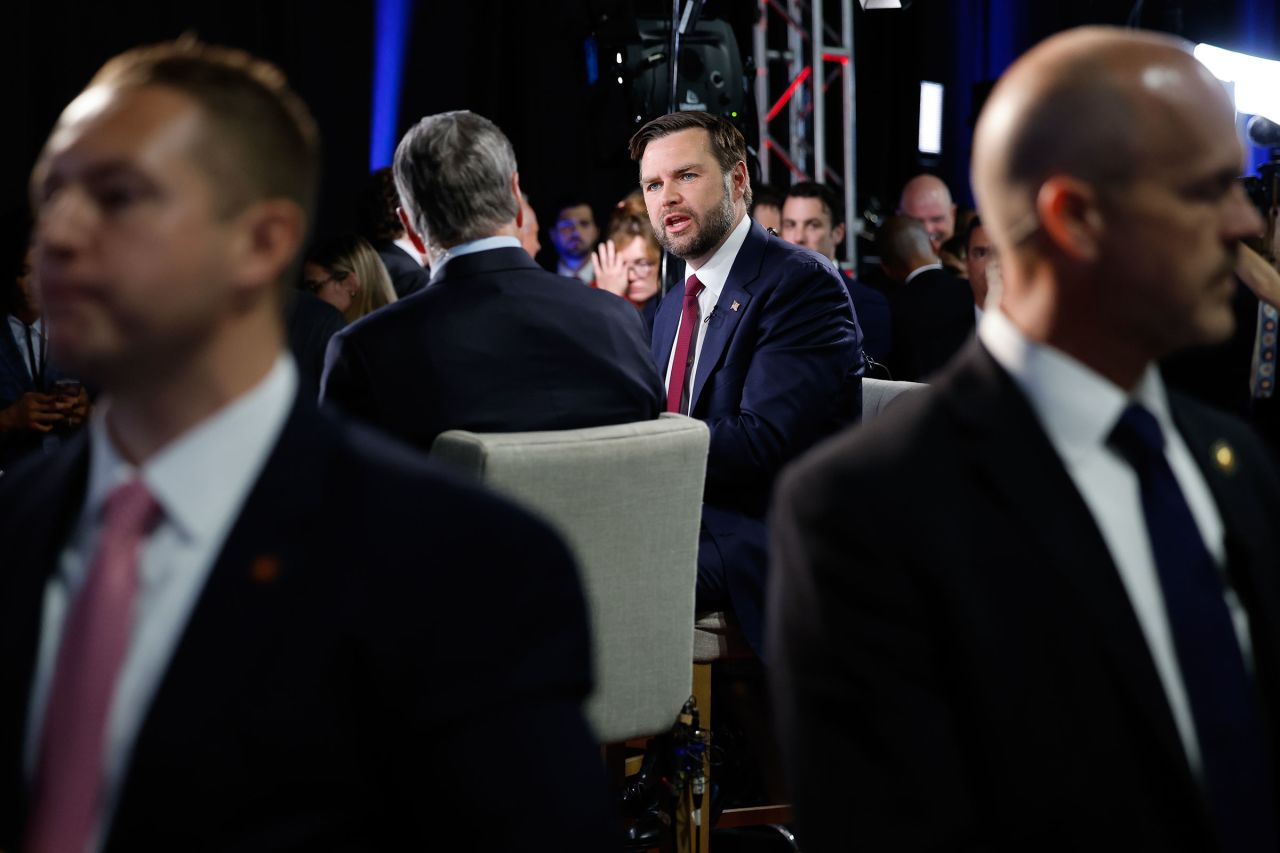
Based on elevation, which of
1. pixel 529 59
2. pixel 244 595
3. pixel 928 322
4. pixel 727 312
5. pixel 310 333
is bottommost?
pixel 928 322

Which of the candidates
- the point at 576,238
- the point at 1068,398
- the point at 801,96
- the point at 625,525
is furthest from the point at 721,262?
the point at 801,96

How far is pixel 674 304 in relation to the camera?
3.16 meters

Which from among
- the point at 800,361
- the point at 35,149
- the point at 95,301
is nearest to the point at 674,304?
the point at 800,361

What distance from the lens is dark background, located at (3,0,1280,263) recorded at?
620 cm

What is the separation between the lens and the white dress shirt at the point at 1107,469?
1.11 metres

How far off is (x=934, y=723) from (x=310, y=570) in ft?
1.54

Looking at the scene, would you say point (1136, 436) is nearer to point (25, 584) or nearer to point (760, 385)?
point (25, 584)

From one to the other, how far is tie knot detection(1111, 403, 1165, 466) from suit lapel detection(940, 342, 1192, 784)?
0.07m

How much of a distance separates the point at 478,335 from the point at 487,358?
0.04 meters

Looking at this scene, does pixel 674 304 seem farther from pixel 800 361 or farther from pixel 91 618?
pixel 91 618

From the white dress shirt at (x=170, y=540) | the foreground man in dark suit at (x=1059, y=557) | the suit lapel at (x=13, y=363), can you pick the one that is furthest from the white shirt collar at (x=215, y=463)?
the suit lapel at (x=13, y=363)

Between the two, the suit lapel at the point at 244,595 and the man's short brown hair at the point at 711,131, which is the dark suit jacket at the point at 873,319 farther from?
the suit lapel at the point at 244,595

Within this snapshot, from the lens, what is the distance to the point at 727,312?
2.91 metres

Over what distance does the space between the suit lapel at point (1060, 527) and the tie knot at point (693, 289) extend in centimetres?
194
